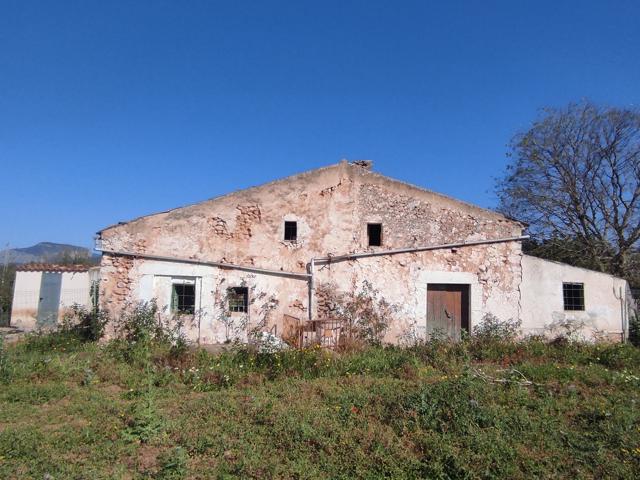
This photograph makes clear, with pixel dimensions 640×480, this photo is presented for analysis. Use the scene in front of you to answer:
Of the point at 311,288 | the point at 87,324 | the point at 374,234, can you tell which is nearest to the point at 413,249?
the point at 374,234

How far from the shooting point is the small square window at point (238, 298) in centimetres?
1208

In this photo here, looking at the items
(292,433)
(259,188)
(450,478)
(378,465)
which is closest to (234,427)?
(292,433)

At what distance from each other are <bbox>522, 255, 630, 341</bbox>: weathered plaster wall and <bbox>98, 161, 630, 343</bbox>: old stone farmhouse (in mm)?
30

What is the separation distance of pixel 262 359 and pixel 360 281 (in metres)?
4.41

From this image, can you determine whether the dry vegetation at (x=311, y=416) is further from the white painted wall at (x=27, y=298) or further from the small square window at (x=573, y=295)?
the white painted wall at (x=27, y=298)

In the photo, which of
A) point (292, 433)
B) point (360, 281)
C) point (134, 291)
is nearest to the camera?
point (292, 433)

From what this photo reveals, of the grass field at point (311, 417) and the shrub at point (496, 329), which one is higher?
the shrub at point (496, 329)

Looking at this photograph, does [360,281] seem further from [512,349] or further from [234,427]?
[234,427]

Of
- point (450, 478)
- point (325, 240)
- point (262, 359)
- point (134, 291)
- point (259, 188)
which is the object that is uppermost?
point (259, 188)

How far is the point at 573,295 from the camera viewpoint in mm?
12883

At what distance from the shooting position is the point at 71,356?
930 centimetres

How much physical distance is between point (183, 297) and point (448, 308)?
783 centimetres

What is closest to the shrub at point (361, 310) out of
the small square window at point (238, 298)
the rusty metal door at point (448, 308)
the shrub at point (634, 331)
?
the rusty metal door at point (448, 308)

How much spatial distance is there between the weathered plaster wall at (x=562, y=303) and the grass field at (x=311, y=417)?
3.08 meters
